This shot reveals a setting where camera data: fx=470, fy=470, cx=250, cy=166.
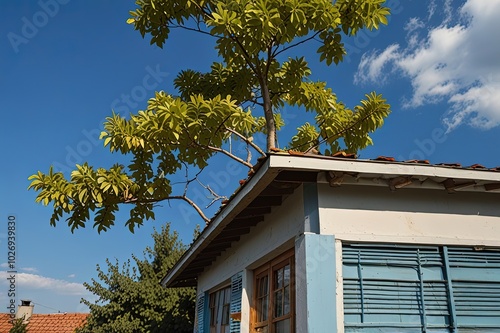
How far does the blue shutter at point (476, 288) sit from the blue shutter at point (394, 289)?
0.16 m

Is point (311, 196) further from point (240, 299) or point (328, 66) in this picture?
point (328, 66)

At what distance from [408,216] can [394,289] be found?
0.82 meters

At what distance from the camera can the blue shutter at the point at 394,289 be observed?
4777 millimetres

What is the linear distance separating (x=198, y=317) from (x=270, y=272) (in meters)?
5.05

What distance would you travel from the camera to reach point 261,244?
6.55 m

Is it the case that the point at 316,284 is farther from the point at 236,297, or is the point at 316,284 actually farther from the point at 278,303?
the point at 236,297

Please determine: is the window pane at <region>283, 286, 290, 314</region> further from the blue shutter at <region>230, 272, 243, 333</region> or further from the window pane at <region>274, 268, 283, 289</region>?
the blue shutter at <region>230, 272, 243, 333</region>

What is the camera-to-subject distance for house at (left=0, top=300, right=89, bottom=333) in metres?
23.7

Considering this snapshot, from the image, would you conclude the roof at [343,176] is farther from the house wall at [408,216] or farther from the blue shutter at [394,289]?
the blue shutter at [394,289]

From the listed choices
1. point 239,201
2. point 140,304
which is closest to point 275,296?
point 239,201

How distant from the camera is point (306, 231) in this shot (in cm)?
496

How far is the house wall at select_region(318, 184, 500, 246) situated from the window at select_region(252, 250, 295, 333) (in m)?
0.94

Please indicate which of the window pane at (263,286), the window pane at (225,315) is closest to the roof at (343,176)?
the window pane at (263,286)

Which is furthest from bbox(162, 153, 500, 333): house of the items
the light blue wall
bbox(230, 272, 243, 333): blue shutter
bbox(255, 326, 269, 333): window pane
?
bbox(230, 272, 243, 333): blue shutter
